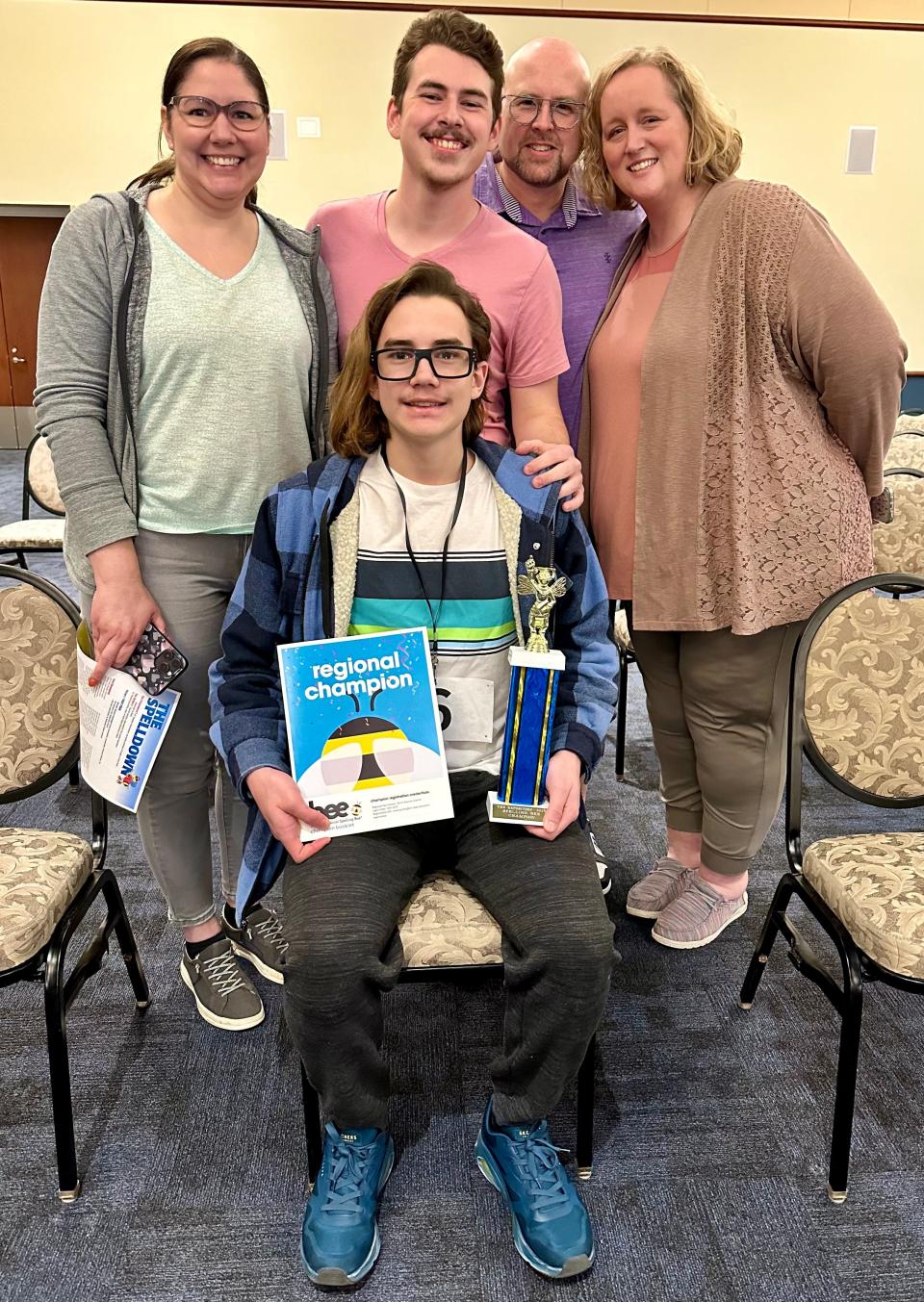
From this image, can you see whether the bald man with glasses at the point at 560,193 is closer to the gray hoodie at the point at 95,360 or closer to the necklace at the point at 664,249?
the necklace at the point at 664,249

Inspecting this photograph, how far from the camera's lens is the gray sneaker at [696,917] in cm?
225

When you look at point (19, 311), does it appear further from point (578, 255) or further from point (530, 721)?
point (530, 721)

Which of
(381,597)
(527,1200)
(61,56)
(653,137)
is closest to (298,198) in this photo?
(61,56)

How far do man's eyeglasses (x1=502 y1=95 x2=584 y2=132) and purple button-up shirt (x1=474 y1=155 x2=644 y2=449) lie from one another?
120 millimetres

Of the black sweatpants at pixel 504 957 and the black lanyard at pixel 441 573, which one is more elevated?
the black lanyard at pixel 441 573

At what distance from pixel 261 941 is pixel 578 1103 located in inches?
33.2

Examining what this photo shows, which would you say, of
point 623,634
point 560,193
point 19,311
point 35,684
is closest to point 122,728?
point 35,684

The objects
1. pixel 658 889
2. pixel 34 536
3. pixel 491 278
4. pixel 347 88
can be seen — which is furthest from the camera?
pixel 347 88

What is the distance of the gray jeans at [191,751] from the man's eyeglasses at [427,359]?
427mm

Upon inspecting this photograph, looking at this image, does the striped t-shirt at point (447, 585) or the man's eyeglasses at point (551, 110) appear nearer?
the striped t-shirt at point (447, 585)

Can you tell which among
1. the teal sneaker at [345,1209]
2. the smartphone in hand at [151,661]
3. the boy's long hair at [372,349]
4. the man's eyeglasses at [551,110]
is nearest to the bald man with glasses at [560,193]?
the man's eyeglasses at [551,110]

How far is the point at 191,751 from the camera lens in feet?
6.07

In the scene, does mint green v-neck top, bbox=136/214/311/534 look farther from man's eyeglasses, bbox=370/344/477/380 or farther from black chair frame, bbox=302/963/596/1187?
black chair frame, bbox=302/963/596/1187

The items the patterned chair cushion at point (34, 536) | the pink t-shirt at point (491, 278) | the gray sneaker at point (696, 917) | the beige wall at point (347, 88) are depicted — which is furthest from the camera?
the beige wall at point (347, 88)
